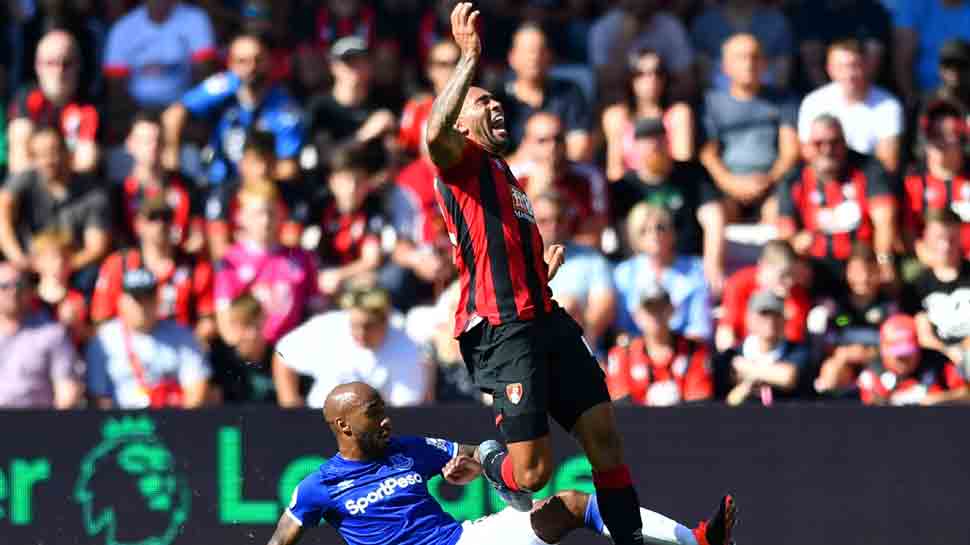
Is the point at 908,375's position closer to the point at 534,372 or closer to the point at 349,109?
the point at 534,372

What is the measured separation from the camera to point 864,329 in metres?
11.0

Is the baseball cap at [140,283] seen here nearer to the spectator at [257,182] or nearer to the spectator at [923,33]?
the spectator at [257,182]

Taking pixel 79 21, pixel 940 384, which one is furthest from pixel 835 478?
pixel 79 21

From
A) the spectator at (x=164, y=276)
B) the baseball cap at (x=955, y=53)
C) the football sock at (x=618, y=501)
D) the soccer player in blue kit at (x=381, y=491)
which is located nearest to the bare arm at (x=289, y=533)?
the soccer player in blue kit at (x=381, y=491)

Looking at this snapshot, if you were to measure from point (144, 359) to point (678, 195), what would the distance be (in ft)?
10.8

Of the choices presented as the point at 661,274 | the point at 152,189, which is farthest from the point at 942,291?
the point at 152,189

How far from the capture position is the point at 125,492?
9789 millimetres

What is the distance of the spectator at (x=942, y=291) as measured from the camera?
1077cm

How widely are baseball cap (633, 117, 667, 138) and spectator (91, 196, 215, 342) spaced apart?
107 inches

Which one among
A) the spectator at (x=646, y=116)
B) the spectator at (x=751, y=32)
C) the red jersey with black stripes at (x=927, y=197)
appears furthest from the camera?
the spectator at (x=751, y=32)

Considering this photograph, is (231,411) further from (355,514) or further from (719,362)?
(719,362)

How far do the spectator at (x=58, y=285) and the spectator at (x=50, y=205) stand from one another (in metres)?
0.10

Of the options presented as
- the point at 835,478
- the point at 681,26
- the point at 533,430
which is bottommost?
the point at 835,478

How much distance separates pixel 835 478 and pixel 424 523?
238 centimetres
